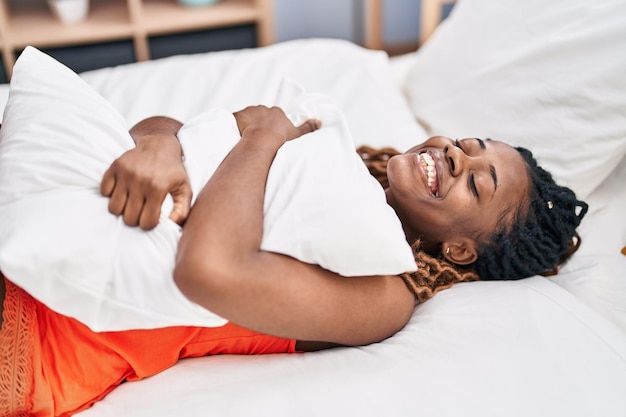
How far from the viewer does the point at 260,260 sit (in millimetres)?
885

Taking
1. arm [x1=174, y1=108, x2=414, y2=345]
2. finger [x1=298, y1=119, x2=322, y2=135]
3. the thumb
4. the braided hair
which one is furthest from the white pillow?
the thumb

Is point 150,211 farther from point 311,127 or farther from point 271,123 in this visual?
point 311,127

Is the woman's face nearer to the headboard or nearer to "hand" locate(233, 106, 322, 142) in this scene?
"hand" locate(233, 106, 322, 142)

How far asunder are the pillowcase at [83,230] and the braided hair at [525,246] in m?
0.20

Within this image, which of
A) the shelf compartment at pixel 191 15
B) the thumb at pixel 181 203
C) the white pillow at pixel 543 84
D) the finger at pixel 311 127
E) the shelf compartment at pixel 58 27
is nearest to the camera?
the thumb at pixel 181 203

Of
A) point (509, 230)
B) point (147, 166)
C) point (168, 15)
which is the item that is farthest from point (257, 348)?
point (168, 15)

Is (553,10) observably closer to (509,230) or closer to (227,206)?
(509,230)

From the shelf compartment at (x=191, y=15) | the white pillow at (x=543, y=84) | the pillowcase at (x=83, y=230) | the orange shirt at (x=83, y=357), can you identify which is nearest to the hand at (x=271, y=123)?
the pillowcase at (x=83, y=230)

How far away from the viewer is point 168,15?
2305 mm

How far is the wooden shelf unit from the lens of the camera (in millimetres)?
2143

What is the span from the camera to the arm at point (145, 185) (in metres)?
0.87

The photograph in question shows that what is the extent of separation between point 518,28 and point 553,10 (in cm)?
9

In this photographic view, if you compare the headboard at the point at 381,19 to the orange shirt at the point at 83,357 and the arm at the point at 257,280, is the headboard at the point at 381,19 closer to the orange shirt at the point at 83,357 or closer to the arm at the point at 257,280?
the arm at the point at 257,280

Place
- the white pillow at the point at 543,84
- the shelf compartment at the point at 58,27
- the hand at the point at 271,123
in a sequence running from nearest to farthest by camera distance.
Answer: the hand at the point at 271,123
the white pillow at the point at 543,84
the shelf compartment at the point at 58,27
